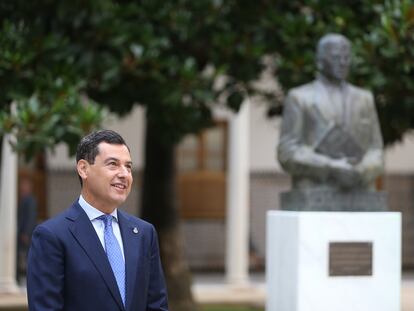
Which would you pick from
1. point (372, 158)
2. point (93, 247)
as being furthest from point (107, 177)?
point (372, 158)

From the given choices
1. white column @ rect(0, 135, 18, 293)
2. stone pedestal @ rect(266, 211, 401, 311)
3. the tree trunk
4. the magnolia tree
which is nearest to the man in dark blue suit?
stone pedestal @ rect(266, 211, 401, 311)

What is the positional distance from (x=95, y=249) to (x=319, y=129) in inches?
200

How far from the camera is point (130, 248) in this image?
4367mm

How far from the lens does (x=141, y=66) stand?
10922mm

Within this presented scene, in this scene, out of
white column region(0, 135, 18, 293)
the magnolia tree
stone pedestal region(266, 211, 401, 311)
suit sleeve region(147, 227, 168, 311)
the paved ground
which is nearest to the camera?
suit sleeve region(147, 227, 168, 311)

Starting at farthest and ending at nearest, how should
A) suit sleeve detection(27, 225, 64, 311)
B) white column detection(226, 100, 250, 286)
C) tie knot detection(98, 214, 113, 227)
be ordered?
white column detection(226, 100, 250, 286)
tie knot detection(98, 214, 113, 227)
suit sleeve detection(27, 225, 64, 311)

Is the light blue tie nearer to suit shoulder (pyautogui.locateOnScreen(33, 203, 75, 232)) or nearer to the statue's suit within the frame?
suit shoulder (pyautogui.locateOnScreen(33, 203, 75, 232))

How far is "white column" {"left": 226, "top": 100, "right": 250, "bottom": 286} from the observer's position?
684 inches

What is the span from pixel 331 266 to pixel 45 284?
192 inches

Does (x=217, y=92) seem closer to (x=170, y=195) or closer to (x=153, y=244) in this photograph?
(x=170, y=195)

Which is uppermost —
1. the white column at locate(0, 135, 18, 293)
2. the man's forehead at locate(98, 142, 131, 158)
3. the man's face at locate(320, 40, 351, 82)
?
the man's face at locate(320, 40, 351, 82)

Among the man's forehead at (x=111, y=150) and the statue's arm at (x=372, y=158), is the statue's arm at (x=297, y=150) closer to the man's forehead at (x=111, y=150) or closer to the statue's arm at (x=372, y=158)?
the statue's arm at (x=372, y=158)

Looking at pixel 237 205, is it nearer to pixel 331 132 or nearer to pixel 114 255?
pixel 331 132

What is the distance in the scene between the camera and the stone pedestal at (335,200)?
891cm
